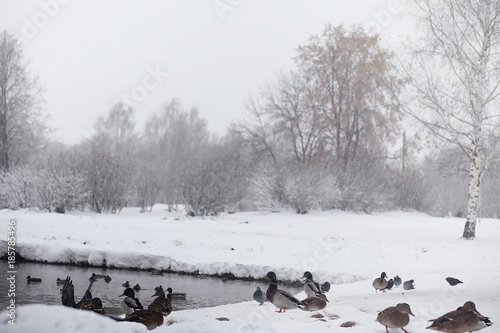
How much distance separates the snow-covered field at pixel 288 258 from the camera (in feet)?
18.0

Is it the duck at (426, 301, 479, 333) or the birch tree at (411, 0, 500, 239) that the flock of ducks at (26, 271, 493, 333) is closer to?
the duck at (426, 301, 479, 333)

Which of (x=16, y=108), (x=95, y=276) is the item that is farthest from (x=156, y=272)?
(x=16, y=108)

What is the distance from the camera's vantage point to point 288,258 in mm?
13164

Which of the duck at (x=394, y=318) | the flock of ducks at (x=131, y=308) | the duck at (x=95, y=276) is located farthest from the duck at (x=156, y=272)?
the duck at (x=394, y=318)

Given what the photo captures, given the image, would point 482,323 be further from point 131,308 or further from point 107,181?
point 107,181

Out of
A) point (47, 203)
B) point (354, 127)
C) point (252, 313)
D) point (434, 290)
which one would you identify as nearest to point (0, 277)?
point (252, 313)

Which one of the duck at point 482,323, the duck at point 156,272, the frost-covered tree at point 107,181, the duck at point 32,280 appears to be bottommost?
the duck at point 156,272

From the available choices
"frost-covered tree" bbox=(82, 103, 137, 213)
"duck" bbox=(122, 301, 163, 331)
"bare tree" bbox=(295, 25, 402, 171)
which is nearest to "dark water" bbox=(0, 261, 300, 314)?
"duck" bbox=(122, 301, 163, 331)

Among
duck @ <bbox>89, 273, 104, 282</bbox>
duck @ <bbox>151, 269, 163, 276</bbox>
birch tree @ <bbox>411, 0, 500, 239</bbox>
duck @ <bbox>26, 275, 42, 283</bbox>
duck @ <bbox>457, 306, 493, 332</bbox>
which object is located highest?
birch tree @ <bbox>411, 0, 500, 239</bbox>

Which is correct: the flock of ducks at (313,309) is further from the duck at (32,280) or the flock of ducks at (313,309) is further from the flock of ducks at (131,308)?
the duck at (32,280)

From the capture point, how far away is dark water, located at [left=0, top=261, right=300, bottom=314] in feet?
29.4

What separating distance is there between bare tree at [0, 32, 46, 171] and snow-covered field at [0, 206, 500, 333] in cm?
666

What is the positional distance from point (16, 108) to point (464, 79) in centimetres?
2406

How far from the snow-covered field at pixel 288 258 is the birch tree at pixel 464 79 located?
11.5 ft
